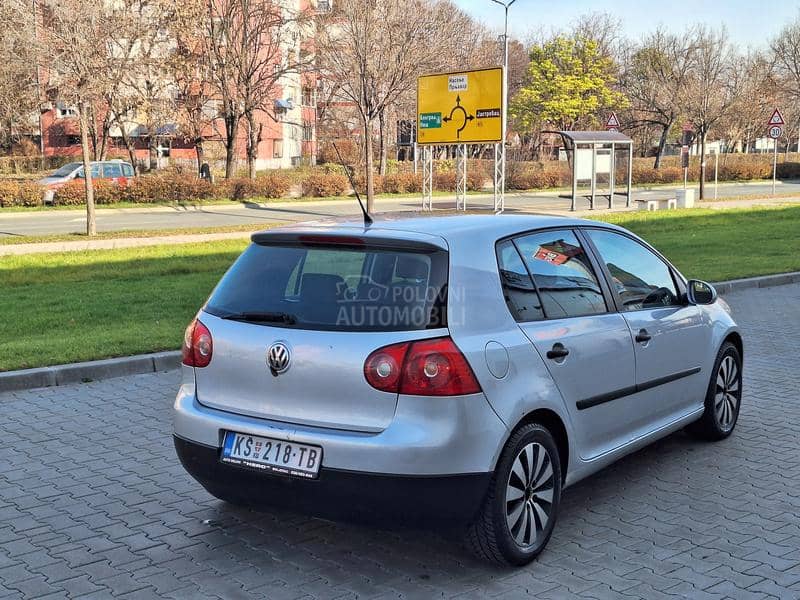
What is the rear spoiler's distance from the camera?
4125mm

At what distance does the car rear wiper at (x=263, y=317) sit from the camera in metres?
4.12

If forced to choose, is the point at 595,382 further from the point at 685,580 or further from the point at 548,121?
the point at 548,121

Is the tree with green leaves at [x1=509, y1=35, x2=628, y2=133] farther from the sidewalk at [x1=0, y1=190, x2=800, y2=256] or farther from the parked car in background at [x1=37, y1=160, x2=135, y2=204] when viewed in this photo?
the parked car in background at [x1=37, y1=160, x2=135, y2=204]

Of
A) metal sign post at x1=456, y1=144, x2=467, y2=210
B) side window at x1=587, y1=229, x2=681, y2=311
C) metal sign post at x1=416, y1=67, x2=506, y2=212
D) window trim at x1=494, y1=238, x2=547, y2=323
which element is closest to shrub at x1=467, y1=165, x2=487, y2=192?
metal sign post at x1=456, y1=144, x2=467, y2=210

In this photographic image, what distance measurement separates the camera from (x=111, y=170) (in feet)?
117

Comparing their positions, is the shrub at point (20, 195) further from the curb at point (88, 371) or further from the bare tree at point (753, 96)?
the bare tree at point (753, 96)

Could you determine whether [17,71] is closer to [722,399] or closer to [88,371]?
[88,371]

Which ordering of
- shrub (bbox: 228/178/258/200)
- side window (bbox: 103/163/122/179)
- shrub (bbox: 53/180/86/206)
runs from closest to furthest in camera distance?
shrub (bbox: 53/180/86/206) < side window (bbox: 103/163/122/179) < shrub (bbox: 228/178/258/200)

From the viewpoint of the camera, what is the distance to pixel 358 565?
4199mm

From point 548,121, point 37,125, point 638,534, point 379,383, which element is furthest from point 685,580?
point 548,121

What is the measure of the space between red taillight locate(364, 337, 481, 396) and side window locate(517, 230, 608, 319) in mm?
834

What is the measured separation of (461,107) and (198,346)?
26358 mm

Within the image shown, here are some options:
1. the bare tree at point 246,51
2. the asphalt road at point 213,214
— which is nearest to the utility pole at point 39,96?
the asphalt road at point 213,214

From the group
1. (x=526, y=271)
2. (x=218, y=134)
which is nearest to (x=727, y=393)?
(x=526, y=271)
